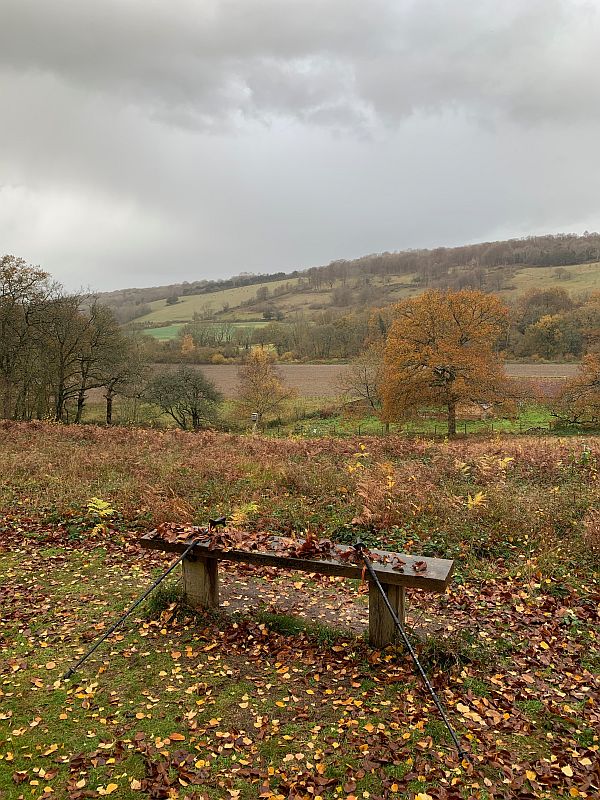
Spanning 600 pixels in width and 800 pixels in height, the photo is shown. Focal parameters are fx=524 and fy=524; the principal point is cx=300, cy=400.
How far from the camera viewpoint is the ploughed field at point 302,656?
12.3 ft

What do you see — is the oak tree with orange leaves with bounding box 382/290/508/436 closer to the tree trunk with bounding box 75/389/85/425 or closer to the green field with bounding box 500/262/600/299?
the tree trunk with bounding box 75/389/85/425

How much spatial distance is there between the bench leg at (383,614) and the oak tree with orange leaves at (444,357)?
25193 millimetres

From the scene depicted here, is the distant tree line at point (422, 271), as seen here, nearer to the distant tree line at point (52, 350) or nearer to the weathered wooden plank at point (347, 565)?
the distant tree line at point (52, 350)

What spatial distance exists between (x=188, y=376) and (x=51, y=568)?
27798 millimetres

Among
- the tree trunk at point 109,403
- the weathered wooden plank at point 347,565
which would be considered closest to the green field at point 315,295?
the tree trunk at point 109,403

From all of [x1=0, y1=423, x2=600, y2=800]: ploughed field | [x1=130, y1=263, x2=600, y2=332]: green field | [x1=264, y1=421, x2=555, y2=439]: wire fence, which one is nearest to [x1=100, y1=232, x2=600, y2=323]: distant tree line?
[x1=130, y1=263, x2=600, y2=332]: green field

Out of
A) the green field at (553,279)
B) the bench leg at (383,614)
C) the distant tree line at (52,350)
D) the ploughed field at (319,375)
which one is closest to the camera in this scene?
the bench leg at (383,614)

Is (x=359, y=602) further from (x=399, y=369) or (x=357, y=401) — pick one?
(x=357, y=401)

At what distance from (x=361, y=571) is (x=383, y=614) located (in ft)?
1.93

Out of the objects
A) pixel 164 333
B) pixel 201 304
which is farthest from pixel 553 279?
pixel 201 304

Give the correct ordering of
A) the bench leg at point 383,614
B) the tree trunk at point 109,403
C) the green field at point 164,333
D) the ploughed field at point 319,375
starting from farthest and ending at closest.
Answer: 1. the green field at point 164,333
2. the ploughed field at point 319,375
3. the tree trunk at point 109,403
4. the bench leg at point 383,614

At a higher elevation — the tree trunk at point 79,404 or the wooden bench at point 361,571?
the wooden bench at point 361,571

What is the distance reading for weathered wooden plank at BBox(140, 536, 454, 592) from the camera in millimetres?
4878

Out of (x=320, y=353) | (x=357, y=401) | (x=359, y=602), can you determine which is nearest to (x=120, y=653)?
(x=359, y=602)
